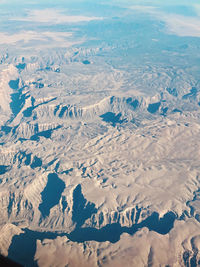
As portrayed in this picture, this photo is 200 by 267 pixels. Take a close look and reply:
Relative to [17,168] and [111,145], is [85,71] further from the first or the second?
[17,168]

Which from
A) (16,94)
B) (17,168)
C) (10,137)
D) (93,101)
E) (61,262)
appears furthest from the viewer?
(16,94)

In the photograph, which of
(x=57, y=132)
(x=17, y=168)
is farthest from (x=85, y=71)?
(x=17, y=168)

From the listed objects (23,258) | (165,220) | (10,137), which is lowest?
(10,137)

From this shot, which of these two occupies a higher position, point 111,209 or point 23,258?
point 23,258

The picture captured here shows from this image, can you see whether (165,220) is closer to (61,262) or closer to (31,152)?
(61,262)

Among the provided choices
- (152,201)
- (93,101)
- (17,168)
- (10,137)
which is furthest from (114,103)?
(152,201)

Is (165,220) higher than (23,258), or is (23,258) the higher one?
(23,258)

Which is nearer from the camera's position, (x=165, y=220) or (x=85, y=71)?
(x=165, y=220)

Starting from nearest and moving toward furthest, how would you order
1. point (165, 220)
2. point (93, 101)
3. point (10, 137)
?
point (165, 220), point (10, 137), point (93, 101)

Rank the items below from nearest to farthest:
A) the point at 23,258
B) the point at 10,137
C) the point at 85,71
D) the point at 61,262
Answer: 1. the point at 61,262
2. the point at 23,258
3. the point at 10,137
4. the point at 85,71
